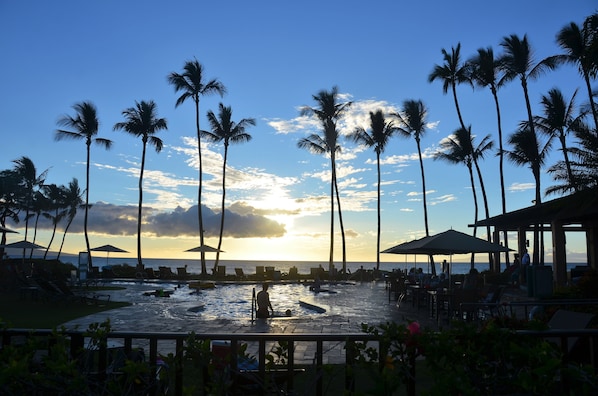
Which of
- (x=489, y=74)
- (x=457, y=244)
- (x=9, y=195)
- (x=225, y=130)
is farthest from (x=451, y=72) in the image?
(x=9, y=195)

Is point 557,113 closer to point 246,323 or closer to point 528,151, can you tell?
point 528,151

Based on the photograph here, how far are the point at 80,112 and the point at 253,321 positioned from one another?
100 feet

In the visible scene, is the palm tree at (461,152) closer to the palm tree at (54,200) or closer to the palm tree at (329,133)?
the palm tree at (329,133)

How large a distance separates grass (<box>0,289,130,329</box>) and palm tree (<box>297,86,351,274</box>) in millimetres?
23399

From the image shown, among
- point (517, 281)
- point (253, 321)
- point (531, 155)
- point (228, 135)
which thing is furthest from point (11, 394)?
point (228, 135)

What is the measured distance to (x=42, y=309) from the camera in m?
14.4

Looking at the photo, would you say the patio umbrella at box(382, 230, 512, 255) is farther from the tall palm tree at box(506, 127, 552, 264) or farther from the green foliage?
the tall palm tree at box(506, 127, 552, 264)

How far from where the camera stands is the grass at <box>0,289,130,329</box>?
11.9 m

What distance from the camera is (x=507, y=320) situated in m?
5.89

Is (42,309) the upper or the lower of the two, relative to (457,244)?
lower

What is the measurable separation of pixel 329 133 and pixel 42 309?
89.9ft

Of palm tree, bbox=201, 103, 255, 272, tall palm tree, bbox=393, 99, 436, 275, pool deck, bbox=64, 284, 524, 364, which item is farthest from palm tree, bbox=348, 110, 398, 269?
pool deck, bbox=64, 284, 524, 364

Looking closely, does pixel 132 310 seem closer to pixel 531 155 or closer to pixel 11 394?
pixel 11 394

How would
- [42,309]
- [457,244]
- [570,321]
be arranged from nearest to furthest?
[570,321], [457,244], [42,309]
